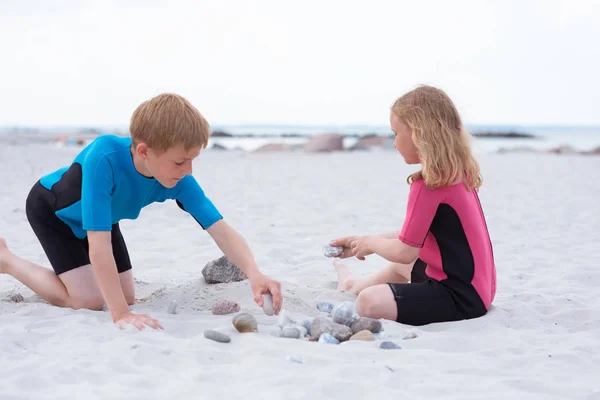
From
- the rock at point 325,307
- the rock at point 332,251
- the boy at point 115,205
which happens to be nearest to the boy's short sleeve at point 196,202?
the boy at point 115,205

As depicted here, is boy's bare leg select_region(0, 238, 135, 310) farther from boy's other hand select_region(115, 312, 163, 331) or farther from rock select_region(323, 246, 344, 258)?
rock select_region(323, 246, 344, 258)

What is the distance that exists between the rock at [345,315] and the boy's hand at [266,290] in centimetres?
29

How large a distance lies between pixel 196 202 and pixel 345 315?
1015mm

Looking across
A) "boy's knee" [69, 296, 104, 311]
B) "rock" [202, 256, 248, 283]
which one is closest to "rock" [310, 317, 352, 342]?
"rock" [202, 256, 248, 283]

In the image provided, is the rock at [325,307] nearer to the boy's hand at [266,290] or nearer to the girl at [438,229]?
the girl at [438,229]

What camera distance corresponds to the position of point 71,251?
3.72 meters

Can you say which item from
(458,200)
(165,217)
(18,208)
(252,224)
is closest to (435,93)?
(458,200)

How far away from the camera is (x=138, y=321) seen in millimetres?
3033

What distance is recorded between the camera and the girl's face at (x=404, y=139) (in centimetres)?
338

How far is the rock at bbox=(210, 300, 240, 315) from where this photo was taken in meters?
3.39

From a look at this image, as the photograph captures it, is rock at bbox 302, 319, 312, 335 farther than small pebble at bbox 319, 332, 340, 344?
Yes

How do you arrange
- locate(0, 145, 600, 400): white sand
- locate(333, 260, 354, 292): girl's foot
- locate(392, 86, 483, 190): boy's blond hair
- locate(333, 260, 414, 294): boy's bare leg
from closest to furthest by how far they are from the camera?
locate(0, 145, 600, 400): white sand
locate(392, 86, 483, 190): boy's blond hair
locate(333, 260, 414, 294): boy's bare leg
locate(333, 260, 354, 292): girl's foot

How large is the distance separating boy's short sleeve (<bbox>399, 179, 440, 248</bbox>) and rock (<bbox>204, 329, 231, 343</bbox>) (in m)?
1.06

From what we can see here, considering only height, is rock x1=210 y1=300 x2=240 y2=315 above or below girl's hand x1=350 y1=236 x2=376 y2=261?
below
